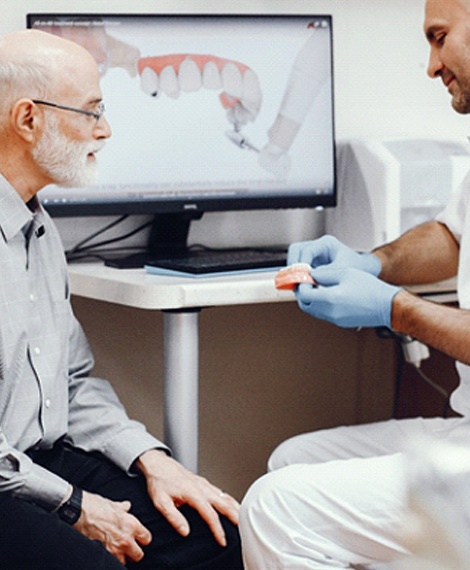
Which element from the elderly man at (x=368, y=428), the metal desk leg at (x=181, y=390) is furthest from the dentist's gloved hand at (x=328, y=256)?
the metal desk leg at (x=181, y=390)

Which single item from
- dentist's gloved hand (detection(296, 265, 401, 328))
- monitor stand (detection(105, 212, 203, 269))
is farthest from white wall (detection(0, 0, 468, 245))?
dentist's gloved hand (detection(296, 265, 401, 328))

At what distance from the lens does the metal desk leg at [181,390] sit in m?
1.65

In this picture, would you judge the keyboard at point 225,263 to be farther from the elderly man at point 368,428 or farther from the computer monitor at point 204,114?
the computer monitor at point 204,114

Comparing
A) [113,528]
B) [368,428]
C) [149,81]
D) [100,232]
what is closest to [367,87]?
[149,81]

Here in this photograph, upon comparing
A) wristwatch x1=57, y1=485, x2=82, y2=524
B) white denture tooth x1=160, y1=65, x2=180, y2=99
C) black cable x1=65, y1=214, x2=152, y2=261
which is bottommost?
wristwatch x1=57, y1=485, x2=82, y2=524

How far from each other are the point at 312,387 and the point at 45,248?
1090 mm

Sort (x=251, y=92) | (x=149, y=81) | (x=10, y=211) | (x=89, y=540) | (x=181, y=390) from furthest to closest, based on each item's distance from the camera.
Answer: (x=251, y=92), (x=149, y=81), (x=181, y=390), (x=10, y=211), (x=89, y=540)

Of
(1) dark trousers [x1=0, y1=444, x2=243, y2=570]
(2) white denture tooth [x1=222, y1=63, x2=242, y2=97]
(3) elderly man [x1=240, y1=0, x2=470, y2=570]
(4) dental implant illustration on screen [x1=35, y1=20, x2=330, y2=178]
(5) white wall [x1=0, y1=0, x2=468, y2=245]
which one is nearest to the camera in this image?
(1) dark trousers [x1=0, y1=444, x2=243, y2=570]

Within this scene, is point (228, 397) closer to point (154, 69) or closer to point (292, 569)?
point (154, 69)

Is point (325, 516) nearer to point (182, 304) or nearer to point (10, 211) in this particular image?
point (182, 304)

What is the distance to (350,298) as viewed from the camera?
151 centimetres

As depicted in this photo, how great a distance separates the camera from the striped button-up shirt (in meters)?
1.41

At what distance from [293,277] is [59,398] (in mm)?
421

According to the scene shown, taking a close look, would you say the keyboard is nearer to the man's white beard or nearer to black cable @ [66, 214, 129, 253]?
the man's white beard
